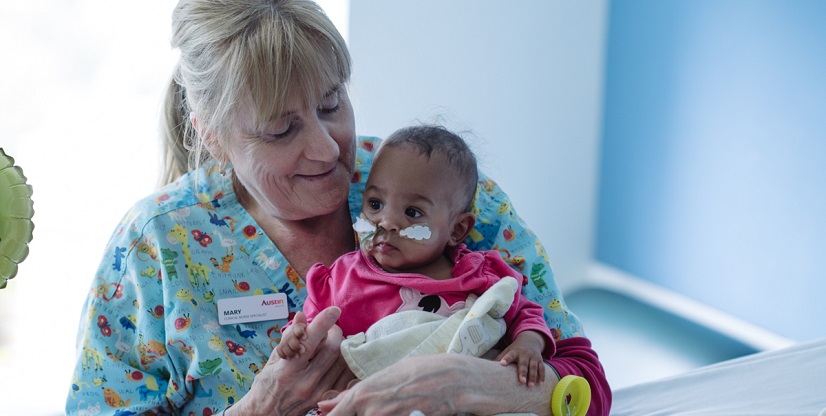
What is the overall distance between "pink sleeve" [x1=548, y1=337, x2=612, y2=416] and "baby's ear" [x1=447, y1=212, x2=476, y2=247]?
0.94ft

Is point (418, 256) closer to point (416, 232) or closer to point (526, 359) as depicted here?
point (416, 232)

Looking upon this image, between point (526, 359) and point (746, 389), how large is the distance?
66 cm

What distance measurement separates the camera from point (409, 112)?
12.1 feet

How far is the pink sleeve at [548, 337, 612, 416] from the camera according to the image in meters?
1.80

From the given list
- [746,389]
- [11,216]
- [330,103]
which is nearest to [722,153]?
[746,389]

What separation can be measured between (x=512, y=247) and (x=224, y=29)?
737 mm

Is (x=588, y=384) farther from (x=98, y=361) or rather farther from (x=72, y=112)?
(x=72, y=112)

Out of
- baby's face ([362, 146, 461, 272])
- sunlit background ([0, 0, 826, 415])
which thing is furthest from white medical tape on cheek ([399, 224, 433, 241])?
sunlit background ([0, 0, 826, 415])

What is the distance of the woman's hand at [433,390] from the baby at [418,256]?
0.22 ft

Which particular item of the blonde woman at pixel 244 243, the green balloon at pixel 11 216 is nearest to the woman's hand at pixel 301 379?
the blonde woman at pixel 244 243

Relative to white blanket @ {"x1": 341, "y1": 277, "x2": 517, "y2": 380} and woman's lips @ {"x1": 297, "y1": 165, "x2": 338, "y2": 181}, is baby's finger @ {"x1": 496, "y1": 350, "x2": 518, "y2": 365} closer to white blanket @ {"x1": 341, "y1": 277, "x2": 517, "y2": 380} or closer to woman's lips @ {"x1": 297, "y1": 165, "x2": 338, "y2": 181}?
white blanket @ {"x1": 341, "y1": 277, "x2": 517, "y2": 380}

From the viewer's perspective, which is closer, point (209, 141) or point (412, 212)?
point (412, 212)

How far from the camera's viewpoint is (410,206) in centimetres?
175

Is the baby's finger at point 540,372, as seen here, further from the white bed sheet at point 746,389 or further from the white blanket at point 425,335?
the white bed sheet at point 746,389
